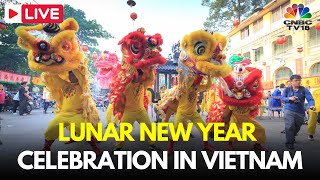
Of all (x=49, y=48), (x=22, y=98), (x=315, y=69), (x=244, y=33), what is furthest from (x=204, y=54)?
(x=244, y=33)

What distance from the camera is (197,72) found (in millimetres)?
4375

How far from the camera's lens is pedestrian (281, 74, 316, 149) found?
488 cm

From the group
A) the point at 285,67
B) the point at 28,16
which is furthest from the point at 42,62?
the point at 285,67

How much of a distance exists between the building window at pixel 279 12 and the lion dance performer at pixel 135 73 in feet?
56.6

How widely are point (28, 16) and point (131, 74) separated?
3.49m

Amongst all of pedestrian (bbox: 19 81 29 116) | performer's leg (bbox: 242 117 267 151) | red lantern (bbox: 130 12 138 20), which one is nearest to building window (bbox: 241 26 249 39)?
pedestrian (bbox: 19 81 29 116)

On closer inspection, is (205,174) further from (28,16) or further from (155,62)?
(28,16)

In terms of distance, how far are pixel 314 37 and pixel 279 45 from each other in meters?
3.48

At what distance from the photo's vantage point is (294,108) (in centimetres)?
498

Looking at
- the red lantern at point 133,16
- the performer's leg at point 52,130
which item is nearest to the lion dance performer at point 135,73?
the performer's leg at point 52,130

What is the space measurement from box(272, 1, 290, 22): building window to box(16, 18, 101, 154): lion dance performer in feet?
59.3

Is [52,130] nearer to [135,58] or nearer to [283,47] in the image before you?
[135,58]

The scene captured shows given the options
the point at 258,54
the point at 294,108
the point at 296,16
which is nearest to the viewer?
the point at 294,108

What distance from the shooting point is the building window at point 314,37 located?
1666cm
